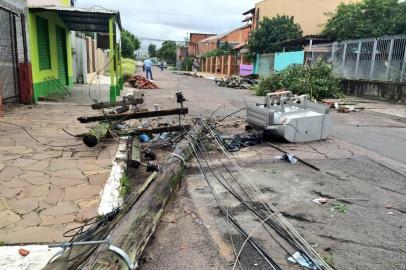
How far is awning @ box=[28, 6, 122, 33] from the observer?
12387mm

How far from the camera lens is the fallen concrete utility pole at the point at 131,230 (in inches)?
112

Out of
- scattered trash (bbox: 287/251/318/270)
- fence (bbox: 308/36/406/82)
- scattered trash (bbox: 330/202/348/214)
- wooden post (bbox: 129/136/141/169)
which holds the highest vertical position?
fence (bbox: 308/36/406/82)

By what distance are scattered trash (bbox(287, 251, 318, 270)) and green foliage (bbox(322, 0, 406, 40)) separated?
65.2ft

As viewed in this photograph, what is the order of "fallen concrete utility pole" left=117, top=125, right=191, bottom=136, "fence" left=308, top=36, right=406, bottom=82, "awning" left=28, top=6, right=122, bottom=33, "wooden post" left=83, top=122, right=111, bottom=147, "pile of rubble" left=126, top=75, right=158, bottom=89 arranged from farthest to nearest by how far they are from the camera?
"pile of rubble" left=126, top=75, right=158, bottom=89 < "fence" left=308, top=36, right=406, bottom=82 < "awning" left=28, top=6, right=122, bottom=33 < "fallen concrete utility pole" left=117, top=125, right=191, bottom=136 < "wooden post" left=83, top=122, right=111, bottom=147

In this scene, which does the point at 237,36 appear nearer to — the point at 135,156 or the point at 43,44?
the point at 43,44

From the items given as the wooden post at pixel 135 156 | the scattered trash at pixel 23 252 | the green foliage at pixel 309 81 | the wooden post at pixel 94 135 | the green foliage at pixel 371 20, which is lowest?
the scattered trash at pixel 23 252

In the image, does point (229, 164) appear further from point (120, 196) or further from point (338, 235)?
point (338, 235)

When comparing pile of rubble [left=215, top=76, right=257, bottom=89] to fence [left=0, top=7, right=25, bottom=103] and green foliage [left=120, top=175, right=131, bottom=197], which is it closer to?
fence [left=0, top=7, right=25, bottom=103]

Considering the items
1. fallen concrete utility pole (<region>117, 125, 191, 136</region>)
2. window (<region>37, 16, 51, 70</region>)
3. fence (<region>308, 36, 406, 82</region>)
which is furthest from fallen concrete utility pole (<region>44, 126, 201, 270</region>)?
fence (<region>308, 36, 406, 82</region>)

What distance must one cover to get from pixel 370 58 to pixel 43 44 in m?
14.5

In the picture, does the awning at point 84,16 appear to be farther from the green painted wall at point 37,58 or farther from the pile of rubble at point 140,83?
the pile of rubble at point 140,83

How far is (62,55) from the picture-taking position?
717 inches

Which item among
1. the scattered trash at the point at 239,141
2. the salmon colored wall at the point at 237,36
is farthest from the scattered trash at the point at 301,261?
the salmon colored wall at the point at 237,36

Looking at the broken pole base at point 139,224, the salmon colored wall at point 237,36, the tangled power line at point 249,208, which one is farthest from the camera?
the salmon colored wall at point 237,36
